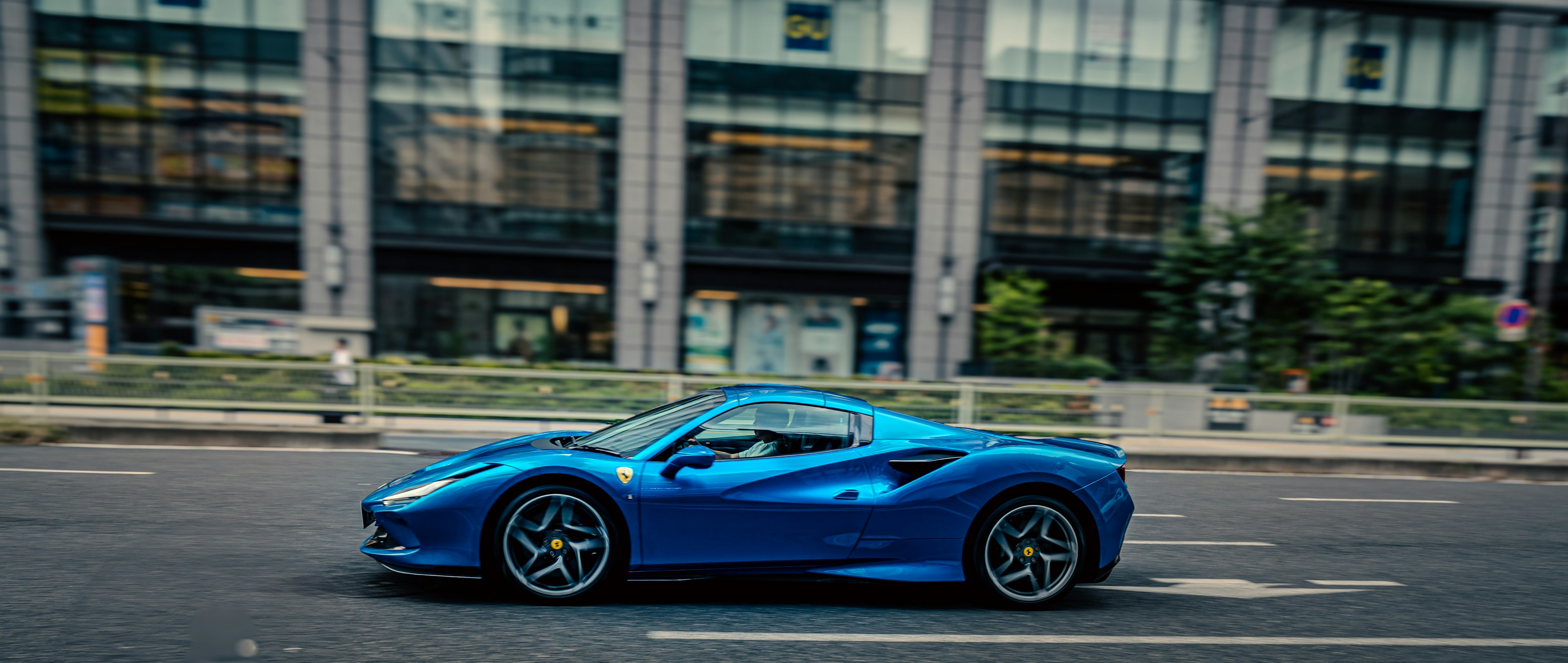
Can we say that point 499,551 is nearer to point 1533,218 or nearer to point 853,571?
point 853,571

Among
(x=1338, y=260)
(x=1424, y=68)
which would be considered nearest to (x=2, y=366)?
(x=1338, y=260)

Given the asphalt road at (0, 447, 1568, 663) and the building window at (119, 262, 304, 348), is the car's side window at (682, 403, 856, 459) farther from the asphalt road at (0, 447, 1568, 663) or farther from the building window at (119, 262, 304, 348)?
the building window at (119, 262, 304, 348)

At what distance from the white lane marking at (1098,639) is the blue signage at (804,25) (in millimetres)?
18112

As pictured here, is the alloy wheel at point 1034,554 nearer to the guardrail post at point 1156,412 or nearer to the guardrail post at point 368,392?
the guardrail post at point 1156,412

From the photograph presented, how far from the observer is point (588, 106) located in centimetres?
1972

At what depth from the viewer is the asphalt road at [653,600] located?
3.76 m

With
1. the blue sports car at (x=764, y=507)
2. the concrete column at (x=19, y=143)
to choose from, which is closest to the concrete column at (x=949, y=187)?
the blue sports car at (x=764, y=507)

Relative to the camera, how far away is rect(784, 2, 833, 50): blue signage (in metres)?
20.1

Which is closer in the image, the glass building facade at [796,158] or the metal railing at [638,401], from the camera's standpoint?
the metal railing at [638,401]

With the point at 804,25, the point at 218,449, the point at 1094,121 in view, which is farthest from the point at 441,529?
the point at 1094,121

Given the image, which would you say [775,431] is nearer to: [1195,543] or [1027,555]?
[1027,555]

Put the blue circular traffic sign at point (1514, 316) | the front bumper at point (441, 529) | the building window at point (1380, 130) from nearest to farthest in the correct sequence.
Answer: the front bumper at point (441, 529)
the blue circular traffic sign at point (1514, 316)
the building window at point (1380, 130)

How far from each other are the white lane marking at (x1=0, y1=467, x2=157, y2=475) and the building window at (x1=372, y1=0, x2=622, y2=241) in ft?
39.8

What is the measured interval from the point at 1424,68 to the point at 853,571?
998 inches
